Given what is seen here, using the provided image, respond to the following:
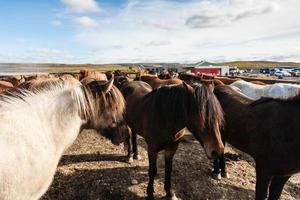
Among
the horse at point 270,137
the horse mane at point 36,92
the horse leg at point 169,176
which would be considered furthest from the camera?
the horse leg at point 169,176

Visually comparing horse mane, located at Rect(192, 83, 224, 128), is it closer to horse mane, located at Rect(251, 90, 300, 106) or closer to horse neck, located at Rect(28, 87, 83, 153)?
horse mane, located at Rect(251, 90, 300, 106)

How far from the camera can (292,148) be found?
3.91 m

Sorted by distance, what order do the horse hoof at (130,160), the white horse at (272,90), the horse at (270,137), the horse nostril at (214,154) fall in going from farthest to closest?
the white horse at (272,90) < the horse hoof at (130,160) < the horse at (270,137) < the horse nostril at (214,154)

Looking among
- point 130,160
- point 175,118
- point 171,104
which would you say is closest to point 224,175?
point 130,160

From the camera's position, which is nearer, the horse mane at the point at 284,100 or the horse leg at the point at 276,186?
the horse mane at the point at 284,100

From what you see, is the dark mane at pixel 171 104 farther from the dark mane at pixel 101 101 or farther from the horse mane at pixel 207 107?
the dark mane at pixel 101 101

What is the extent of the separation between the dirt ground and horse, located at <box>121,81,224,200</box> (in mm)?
568

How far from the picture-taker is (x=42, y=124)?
2.72 m

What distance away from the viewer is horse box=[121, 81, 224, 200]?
3779 mm

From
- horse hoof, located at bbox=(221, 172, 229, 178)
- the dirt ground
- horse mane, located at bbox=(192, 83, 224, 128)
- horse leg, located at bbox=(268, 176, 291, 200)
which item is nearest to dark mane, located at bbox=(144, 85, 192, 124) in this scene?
horse mane, located at bbox=(192, 83, 224, 128)

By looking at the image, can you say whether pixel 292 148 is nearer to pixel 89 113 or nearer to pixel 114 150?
pixel 89 113

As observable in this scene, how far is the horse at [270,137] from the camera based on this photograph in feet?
13.0

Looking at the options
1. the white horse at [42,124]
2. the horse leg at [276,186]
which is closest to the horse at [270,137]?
the horse leg at [276,186]

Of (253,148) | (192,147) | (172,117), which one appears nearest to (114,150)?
(192,147)
